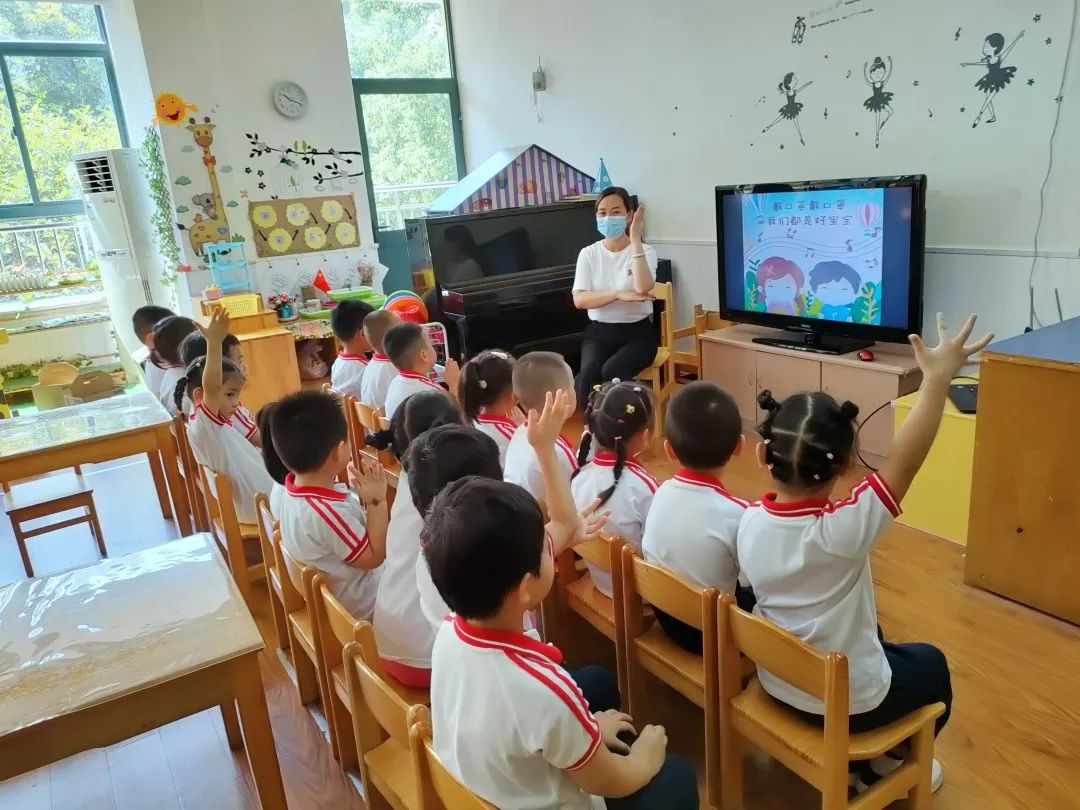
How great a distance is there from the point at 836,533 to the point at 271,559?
4.93ft

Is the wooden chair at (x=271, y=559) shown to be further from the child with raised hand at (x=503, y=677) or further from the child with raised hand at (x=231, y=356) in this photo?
→ the child with raised hand at (x=503, y=677)

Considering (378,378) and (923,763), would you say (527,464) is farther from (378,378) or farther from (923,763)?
(378,378)

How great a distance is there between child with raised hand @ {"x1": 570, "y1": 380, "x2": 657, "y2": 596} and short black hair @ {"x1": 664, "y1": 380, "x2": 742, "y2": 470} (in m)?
0.17

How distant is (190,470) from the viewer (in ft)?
9.68

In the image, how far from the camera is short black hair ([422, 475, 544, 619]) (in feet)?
3.22

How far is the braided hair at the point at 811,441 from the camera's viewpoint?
4.27 feet

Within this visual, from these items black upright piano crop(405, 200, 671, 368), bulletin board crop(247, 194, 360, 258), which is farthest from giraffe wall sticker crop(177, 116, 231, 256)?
black upright piano crop(405, 200, 671, 368)

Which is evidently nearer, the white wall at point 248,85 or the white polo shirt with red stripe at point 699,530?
the white polo shirt with red stripe at point 699,530

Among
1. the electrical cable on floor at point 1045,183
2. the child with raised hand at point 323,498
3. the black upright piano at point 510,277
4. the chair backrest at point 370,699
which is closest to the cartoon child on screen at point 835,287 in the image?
the electrical cable on floor at point 1045,183

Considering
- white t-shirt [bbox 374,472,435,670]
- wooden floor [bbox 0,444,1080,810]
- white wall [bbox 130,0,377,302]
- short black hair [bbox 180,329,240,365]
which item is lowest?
wooden floor [bbox 0,444,1080,810]

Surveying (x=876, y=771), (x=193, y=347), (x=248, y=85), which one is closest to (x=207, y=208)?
(x=248, y=85)

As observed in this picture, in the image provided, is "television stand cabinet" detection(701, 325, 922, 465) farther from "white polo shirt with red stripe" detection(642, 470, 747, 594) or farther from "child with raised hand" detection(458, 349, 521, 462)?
"white polo shirt with red stripe" detection(642, 470, 747, 594)

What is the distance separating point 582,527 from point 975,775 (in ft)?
3.43

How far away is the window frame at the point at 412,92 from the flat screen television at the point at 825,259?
3.07 meters
